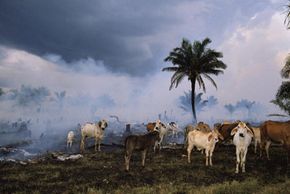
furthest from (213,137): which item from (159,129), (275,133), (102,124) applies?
(102,124)

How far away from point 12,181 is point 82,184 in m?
3.44

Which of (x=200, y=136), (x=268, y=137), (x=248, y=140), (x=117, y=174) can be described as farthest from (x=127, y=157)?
(x=268, y=137)

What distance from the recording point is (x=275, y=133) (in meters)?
20.9

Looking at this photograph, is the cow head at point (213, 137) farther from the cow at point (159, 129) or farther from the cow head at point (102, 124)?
the cow head at point (102, 124)

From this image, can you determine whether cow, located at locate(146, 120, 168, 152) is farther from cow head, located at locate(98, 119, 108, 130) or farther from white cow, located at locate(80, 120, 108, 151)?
white cow, located at locate(80, 120, 108, 151)

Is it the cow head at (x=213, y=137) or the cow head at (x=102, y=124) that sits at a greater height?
the cow head at (x=102, y=124)

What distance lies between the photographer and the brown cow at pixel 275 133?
19.8 metres

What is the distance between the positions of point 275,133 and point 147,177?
32.9 feet

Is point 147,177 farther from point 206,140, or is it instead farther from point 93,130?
point 93,130

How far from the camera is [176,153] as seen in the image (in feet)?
79.0

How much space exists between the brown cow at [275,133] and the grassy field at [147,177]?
121 centimetres

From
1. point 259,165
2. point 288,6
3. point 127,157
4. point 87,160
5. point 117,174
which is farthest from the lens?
point 288,6

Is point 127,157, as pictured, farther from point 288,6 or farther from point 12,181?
point 288,6

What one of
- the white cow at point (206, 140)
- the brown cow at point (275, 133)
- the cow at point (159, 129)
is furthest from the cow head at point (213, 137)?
the cow at point (159, 129)
